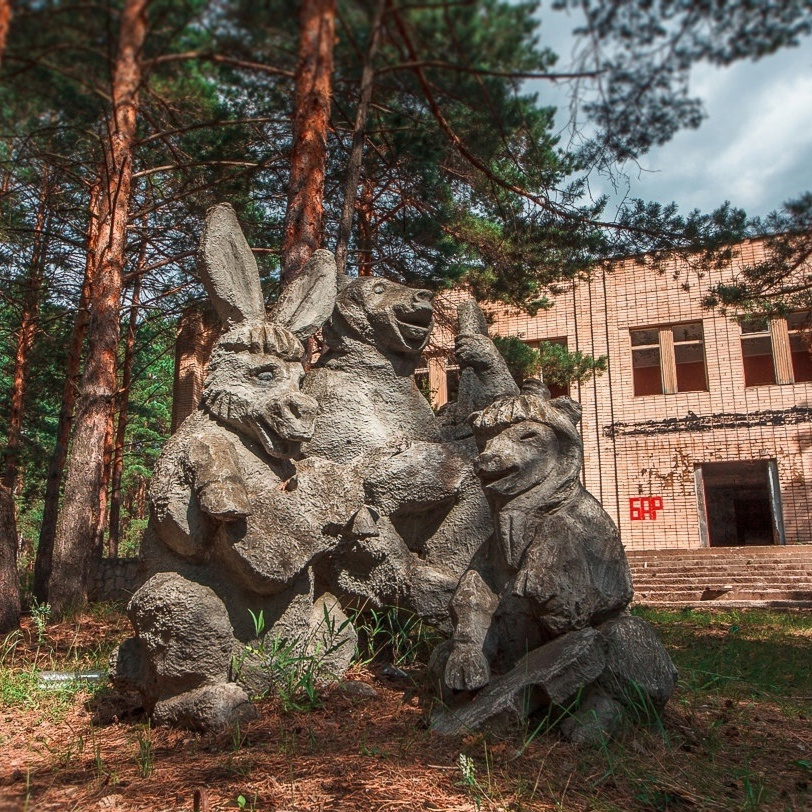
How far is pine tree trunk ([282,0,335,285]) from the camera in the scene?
162cm

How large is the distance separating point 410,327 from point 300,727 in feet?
6.76

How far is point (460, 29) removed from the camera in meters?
1.59

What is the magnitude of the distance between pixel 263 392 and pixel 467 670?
143cm

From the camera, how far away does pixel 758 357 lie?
18734 mm

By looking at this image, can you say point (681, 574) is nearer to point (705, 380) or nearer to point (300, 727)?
point (705, 380)

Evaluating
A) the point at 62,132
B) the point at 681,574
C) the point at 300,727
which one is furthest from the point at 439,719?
the point at 681,574

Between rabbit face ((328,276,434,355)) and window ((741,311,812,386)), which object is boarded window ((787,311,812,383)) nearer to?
window ((741,311,812,386))

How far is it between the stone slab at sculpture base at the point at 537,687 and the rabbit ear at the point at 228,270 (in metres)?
1.93

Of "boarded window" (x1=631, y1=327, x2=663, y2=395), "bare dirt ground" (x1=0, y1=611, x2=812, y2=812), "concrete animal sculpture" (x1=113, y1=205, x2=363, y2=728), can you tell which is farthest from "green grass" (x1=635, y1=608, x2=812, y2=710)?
"boarded window" (x1=631, y1=327, x2=663, y2=395)

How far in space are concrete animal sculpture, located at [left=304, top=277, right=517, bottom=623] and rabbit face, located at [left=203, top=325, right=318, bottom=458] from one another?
57 centimetres

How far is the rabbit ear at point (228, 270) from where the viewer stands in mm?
3533

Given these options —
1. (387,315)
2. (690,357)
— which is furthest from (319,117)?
(690,357)

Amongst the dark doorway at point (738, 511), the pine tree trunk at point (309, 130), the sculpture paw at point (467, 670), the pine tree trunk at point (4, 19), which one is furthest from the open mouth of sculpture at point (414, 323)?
the dark doorway at point (738, 511)

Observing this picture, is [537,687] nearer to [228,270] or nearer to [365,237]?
[228,270]
